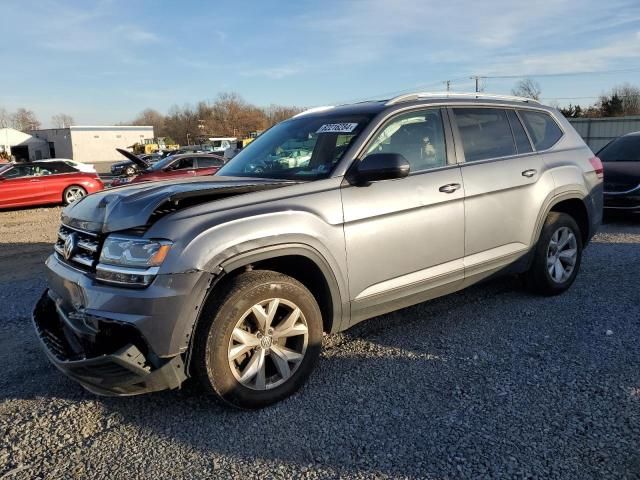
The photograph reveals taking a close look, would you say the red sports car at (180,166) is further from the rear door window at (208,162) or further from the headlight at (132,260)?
the headlight at (132,260)

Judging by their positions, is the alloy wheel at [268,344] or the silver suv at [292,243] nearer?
the silver suv at [292,243]

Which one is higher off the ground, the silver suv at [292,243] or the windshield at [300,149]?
the windshield at [300,149]

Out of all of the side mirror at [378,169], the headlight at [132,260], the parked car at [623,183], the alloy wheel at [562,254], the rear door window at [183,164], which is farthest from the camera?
the rear door window at [183,164]

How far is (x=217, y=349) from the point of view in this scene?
2.95m

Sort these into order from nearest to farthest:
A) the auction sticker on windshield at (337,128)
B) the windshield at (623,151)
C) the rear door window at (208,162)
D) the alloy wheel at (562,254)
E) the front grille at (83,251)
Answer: the front grille at (83,251)
the auction sticker on windshield at (337,128)
the alloy wheel at (562,254)
the windshield at (623,151)
the rear door window at (208,162)

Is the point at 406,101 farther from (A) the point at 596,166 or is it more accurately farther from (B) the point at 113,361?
(B) the point at 113,361

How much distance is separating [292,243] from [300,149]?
3.77 feet

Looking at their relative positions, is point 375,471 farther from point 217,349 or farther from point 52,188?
point 52,188

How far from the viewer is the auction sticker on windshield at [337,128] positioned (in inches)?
151

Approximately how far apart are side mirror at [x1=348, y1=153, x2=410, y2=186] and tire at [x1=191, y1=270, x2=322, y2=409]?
830 millimetres

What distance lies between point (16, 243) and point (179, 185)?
7525mm

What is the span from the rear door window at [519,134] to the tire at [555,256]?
70 cm

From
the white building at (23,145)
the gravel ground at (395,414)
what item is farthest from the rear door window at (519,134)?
the white building at (23,145)

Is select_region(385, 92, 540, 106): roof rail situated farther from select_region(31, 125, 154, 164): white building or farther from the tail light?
select_region(31, 125, 154, 164): white building
